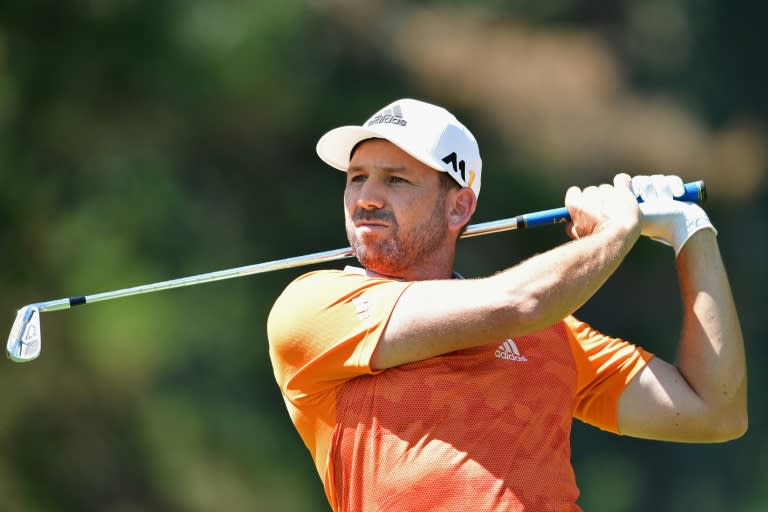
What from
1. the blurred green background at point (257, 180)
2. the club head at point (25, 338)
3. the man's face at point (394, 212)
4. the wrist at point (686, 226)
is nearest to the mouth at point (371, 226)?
the man's face at point (394, 212)

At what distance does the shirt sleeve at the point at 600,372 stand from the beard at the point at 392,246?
37cm

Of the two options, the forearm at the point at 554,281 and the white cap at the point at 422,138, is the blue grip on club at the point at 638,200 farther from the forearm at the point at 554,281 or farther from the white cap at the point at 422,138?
the forearm at the point at 554,281

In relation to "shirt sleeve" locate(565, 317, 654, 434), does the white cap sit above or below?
above

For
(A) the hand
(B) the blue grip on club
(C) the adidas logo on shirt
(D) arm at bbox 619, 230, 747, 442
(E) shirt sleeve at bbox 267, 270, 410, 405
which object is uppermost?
(A) the hand

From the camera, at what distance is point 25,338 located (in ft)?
9.66

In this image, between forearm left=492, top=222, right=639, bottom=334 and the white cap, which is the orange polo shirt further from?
the white cap

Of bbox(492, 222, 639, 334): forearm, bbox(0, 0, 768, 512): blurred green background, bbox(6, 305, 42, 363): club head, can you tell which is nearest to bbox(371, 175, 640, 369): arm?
bbox(492, 222, 639, 334): forearm

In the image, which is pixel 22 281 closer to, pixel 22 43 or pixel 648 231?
pixel 22 43

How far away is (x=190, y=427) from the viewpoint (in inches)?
306

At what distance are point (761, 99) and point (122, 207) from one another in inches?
181

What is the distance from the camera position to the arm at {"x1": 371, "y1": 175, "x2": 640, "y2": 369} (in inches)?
92.2

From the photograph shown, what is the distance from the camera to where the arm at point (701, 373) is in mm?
2725

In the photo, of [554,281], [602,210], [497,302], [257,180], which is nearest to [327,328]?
[497,302]

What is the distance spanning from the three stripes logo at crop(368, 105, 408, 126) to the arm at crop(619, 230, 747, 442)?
655 mm
